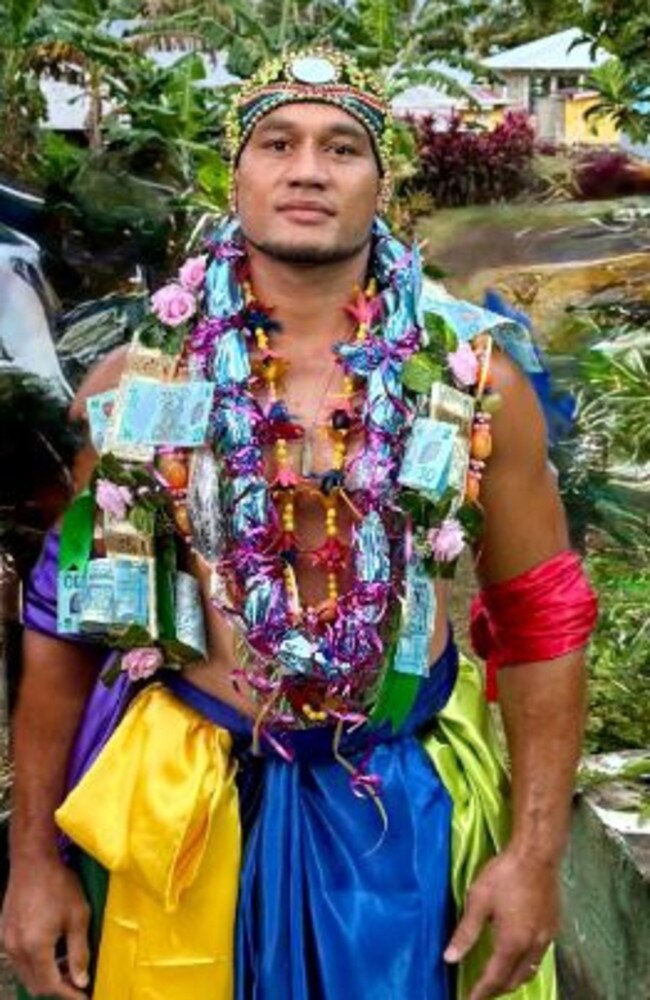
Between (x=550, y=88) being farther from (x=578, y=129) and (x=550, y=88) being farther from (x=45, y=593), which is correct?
(x=45, y=593)

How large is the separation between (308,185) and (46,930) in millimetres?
1090

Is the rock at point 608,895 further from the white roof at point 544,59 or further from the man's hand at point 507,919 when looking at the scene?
the white roof at point 544,59

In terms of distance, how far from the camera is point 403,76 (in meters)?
10.4

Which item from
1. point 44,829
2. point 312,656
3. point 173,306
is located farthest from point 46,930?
point 173,306

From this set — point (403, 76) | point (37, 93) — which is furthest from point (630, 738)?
point (403, 76)

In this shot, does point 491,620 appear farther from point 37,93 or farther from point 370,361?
point 37,93

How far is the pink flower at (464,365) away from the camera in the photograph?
6.91 ft

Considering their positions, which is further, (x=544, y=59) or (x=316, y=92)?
(x=544, y=59)

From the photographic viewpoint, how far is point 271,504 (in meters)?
2.08

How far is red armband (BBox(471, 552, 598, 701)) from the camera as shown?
2184mm

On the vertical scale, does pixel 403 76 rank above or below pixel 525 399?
above

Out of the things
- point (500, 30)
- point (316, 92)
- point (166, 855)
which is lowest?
point (166, 855)

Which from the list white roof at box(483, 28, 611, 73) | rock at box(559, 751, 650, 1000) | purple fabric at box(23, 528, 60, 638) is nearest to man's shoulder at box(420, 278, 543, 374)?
purple fabric at box(23, 528, 60, 638)

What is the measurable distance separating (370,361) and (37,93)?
21.0ft
